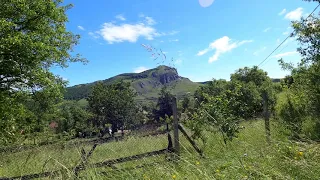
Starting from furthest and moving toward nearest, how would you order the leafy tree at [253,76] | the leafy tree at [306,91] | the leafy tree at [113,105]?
the leafy tree at [113,105], the leafy tree at [253,76], the leafy tree at [306,91]

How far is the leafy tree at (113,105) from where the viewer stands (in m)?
76.0

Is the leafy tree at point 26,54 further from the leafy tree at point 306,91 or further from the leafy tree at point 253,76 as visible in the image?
the leafy tree at point 253,76

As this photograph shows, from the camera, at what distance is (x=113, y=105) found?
77062 millimetres

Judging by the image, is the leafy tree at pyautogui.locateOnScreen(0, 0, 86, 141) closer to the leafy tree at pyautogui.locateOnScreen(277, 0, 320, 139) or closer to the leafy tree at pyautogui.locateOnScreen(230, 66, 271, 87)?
the leafy tree at pyautogui.locateOnScreen(277, 0, 320, 139)

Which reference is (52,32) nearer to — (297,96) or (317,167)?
(297,96)

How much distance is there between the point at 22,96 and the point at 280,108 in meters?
13.4

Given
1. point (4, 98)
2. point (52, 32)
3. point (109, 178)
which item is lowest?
point (109, 178)

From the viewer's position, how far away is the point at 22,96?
15203 millimetres

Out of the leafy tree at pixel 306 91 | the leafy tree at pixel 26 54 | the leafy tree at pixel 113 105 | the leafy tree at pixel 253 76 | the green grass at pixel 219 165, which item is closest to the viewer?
the green grass at pixel 219 165

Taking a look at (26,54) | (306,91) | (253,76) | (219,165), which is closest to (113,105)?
(253,76)

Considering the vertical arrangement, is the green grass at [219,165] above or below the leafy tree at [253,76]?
below

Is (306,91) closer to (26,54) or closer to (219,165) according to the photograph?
(219,165)

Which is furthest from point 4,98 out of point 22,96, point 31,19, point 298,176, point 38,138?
point 298,176

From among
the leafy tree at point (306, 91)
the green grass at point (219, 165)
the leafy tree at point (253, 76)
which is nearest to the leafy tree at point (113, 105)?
the leafy tree at point (253, 76)
